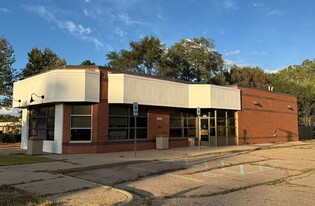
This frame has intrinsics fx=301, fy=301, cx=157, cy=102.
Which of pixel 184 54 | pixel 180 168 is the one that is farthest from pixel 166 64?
pixel 180 168

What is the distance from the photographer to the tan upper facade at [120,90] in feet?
60.0

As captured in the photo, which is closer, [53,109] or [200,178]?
[200,178]

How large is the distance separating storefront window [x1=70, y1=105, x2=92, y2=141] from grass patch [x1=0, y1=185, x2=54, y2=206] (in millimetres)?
10867

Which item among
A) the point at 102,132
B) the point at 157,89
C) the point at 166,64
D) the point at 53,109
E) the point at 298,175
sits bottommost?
the point at 298,175

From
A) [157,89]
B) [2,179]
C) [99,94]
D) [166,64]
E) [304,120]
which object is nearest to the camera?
[2,179]

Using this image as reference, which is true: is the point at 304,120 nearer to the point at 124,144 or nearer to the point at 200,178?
the point at 124,144

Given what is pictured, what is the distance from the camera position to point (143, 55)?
4909 centimetres

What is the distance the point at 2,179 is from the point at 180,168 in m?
6.67

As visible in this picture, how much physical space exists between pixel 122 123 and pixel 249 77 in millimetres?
42417

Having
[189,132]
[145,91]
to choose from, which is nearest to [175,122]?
[189,132]

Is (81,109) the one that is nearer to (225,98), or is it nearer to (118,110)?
(118,110)

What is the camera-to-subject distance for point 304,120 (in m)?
53.0

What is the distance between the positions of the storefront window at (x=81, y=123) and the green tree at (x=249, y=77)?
40377mm

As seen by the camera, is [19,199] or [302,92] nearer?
[19,199]
